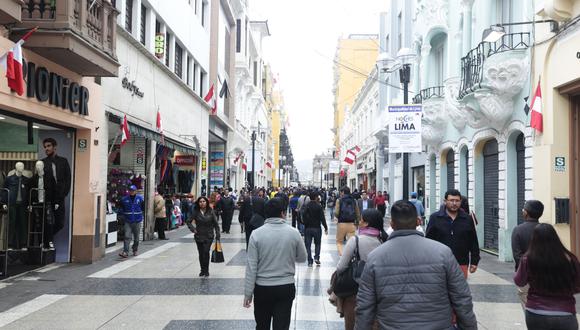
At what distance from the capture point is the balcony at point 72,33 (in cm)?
992

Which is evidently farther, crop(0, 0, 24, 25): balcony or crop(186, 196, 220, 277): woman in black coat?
crop(186, 196, 220, 277): woman in black coat

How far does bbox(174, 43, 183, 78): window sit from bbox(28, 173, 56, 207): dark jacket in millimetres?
11108

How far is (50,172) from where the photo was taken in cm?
1159

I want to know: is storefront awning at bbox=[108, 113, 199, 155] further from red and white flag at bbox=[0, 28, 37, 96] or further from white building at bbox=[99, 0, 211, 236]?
red and white flag at bbox=[0, 28, 37, 96]

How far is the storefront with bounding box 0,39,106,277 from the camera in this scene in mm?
10657

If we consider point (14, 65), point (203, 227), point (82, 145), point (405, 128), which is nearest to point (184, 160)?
point (82, 145)

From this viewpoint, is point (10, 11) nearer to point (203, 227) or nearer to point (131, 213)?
point (203, 227)

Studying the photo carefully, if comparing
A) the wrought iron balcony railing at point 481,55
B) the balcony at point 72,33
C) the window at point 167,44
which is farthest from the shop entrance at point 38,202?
the wrought iron balcony railing at point 481,55

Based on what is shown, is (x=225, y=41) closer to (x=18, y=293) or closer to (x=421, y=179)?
(x=421, y=179)

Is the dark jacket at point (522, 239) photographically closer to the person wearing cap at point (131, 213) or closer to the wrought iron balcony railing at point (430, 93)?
the person wearing cap at point (131, 213)

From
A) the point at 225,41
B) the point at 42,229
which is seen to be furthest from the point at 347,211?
the point at 225,41

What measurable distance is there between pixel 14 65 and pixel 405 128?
896 centimetres

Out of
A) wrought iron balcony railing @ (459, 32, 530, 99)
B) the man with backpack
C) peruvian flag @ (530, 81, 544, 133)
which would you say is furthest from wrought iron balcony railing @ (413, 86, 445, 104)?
the man with backpack

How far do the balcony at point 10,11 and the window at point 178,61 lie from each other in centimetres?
1304
